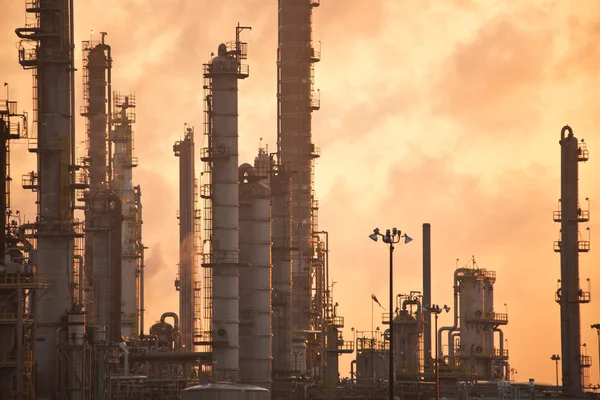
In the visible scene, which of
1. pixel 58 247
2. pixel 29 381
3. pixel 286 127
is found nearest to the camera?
pixel 29 381

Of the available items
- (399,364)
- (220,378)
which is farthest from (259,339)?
(399,364)

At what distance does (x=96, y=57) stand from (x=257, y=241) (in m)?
17.7

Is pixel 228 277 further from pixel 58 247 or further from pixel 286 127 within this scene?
pixel 286 127

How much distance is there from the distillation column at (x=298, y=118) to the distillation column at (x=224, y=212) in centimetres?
1563

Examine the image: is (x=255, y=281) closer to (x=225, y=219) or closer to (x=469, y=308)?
(x=225, y=219)

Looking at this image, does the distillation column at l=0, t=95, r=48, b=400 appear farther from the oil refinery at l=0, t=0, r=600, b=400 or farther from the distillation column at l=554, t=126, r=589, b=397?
the distillation column at l=554, t=126, r=589, b=397

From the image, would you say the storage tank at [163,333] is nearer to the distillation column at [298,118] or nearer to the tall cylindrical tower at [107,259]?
the distillation column at [298,118]

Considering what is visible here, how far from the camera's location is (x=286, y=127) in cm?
9962

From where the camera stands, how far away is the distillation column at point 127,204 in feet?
335

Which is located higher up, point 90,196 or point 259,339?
point 90,196

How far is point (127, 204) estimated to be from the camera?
341 feet

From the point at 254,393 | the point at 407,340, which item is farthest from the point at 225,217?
the point at 407,340

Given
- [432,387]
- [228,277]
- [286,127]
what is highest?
[286,127]

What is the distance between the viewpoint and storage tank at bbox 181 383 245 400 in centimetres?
7331
